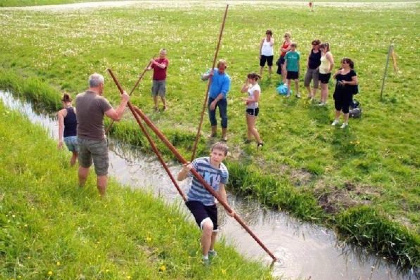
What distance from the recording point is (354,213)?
33.1 ft

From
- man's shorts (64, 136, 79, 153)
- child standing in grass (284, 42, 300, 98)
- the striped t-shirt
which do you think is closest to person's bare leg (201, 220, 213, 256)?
the striped t-shirt

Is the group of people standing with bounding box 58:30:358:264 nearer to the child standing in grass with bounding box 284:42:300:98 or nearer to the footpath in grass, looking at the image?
the child standing in grass with bounding box 284:42:300:98

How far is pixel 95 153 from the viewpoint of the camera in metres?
8.48

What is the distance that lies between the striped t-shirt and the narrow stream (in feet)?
6.36

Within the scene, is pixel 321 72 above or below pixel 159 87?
above

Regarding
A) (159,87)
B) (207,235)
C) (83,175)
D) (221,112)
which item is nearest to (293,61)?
(221,112)

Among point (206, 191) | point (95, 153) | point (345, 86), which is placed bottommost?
point (206, 191)

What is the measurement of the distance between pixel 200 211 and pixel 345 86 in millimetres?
8303

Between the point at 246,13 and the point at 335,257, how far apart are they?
3555cm

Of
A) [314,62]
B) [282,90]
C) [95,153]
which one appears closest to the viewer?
[95,153]

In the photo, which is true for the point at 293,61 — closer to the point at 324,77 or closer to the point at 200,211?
the point at 324,77

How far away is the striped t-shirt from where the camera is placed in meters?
7.50

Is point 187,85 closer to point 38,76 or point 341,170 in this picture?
point 38,76

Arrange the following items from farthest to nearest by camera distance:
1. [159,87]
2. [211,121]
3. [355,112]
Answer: [159,87] → [355,112] → [211,121]
